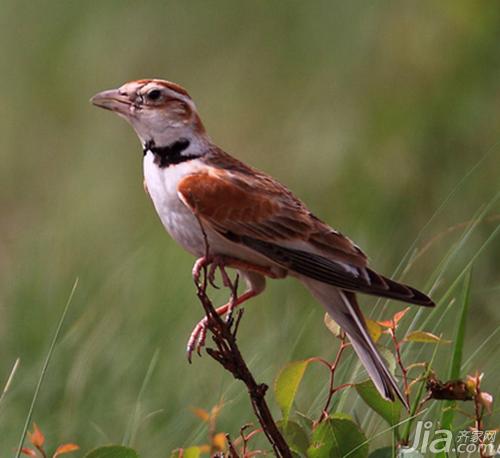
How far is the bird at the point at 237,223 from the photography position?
4129 mm

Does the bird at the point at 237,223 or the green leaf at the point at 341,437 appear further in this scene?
the bird at the point at 237,223

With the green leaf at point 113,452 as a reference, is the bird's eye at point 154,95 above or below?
above

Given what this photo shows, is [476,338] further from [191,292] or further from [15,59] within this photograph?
[15,59]

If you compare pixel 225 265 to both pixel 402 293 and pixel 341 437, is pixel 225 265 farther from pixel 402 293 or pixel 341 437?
pixel 341 437

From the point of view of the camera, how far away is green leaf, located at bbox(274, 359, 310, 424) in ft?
12.6

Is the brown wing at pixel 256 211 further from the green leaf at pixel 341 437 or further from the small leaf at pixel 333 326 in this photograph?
the green leaf at pixel 341 437

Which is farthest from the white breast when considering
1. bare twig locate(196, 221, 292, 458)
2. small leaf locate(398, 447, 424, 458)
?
small leaf locate(398, 447, 424, 458)

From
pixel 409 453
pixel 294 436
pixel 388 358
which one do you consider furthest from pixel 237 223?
pixel 409 453

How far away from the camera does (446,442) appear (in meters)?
3.94

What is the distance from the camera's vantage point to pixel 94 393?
226 inches

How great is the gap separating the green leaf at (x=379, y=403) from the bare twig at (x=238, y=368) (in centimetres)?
28

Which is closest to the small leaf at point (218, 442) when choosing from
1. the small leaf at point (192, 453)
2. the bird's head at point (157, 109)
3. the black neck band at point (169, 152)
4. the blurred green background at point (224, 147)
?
the small leaf at point (192, 453)

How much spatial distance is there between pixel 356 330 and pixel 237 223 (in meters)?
0.51

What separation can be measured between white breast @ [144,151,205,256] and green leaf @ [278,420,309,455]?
0.55m
